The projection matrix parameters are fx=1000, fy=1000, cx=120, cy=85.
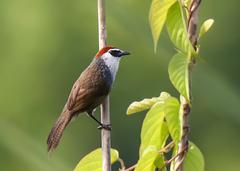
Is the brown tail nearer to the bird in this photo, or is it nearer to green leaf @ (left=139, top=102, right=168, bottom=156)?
the bird

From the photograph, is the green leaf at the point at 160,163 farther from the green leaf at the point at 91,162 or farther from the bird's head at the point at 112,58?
the bird's head at the point at 112,58

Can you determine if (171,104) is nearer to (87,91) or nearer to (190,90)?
(190,90)

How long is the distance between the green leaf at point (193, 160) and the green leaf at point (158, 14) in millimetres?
181

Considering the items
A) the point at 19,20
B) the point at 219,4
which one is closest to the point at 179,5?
the point at 219,4

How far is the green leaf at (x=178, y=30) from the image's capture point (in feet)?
4.77

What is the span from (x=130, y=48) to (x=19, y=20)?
3263mm

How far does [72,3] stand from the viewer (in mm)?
19812

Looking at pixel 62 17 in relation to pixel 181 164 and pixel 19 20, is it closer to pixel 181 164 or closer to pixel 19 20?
pixel 19 20

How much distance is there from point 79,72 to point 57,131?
13939 millimetres

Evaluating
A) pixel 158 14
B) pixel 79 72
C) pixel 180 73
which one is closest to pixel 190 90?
pixel 180 73

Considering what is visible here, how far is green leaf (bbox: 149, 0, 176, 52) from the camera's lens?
151 cm

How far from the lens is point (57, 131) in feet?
7.78

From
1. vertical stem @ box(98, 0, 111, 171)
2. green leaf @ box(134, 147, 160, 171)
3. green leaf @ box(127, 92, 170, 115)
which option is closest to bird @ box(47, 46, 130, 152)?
vertical stem @ box(98, 0, 111, 171)

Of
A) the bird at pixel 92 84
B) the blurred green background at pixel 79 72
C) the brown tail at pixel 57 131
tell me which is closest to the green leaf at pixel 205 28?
the brown tail at pixel 57 131
